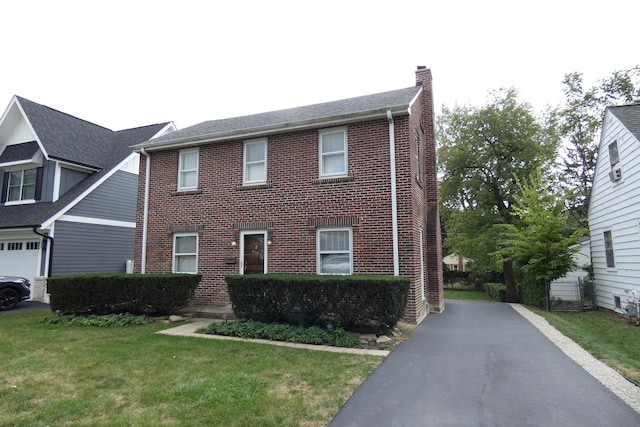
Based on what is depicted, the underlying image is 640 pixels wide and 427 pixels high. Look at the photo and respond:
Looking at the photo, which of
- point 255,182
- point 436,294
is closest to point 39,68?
point 255,182

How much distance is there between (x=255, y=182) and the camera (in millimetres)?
11102

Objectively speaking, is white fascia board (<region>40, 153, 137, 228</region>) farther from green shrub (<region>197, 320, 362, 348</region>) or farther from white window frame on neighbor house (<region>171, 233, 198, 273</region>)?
green shrub (<region>197, 320, 362, 348</region>)

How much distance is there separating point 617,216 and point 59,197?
20581mm

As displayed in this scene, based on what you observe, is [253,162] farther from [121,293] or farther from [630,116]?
[630,116]

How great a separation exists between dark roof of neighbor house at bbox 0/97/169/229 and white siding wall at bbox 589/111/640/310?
19.2 m

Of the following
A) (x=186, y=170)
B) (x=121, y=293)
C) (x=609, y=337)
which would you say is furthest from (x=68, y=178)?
(x=609, y=337)

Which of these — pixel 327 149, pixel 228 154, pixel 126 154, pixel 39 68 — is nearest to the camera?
pixel 327 149

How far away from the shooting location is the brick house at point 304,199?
31.1 feet

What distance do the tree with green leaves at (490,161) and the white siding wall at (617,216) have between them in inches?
200

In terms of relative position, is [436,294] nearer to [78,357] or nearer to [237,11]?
[78,357]

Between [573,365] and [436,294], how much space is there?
20.2 feet

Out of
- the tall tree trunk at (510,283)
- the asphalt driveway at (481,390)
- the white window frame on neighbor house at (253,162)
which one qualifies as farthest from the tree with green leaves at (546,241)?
the white window frame on neighbor house at (253,162)

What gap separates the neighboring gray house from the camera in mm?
14070

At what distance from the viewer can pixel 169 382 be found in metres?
4.82
